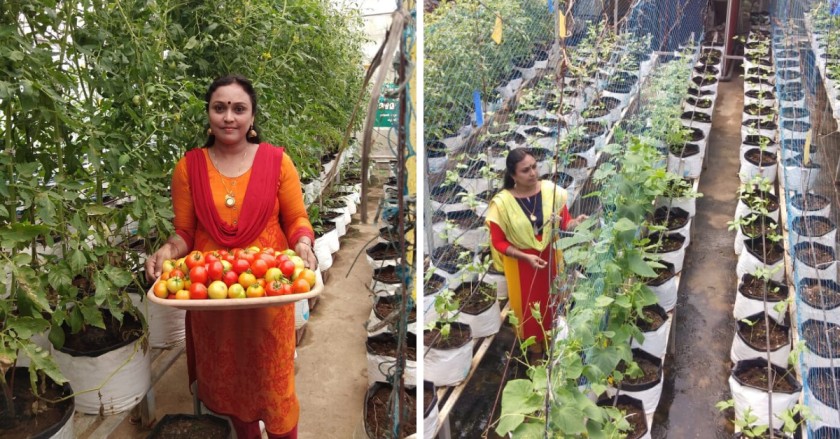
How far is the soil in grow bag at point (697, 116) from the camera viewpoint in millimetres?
5512

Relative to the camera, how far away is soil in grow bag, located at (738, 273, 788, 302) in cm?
338

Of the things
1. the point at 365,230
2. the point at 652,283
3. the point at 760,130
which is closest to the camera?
the point at 652,283

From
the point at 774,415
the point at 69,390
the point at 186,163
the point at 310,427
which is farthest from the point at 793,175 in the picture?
the point at 69,390

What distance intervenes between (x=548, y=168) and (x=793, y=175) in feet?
5.70

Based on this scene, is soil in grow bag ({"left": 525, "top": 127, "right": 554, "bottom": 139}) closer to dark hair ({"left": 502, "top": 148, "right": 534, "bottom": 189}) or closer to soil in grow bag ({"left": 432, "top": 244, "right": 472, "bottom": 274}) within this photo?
soil in grow bag ({"left": 432, "top": 244, "right": 472, "bottom": 274})

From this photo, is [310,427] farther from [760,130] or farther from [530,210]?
[760,130]

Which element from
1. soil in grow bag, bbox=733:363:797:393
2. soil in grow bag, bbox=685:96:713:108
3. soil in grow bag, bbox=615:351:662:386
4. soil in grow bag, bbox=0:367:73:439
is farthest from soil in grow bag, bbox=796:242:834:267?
soil in grow bag, bbox=0:367:73:439

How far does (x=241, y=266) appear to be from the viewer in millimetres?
1877

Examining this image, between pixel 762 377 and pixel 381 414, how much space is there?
61.4 inches

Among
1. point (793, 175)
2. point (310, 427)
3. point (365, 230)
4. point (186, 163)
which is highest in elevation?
point (186, 163)

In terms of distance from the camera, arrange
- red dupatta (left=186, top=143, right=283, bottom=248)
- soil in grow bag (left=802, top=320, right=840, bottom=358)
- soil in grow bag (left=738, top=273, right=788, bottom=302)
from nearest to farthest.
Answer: red dupatta (left=186, top=143, right=283, bottom=248) → soil in grow bag (left=802, top=320, right=840, bottom=358) → soil in grow bag (left=738, top=273, right=788, bottom=302)

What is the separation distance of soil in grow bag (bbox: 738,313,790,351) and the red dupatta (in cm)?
214

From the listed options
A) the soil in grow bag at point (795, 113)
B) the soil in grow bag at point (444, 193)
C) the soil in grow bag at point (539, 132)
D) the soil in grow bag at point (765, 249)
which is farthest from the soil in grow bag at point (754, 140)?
the soil in grow bag at point (444, 193)

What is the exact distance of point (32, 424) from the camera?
2.08 meters
